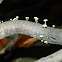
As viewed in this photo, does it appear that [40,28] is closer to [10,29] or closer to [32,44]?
[10,29]

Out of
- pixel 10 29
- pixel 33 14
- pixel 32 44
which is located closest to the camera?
pixel 10 29

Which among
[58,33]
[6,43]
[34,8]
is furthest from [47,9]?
[58,33]

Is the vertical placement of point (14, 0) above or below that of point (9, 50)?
above

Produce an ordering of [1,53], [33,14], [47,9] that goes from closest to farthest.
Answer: [1,53], [33,14], [47,9]

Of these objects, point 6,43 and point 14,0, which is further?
point 14,0

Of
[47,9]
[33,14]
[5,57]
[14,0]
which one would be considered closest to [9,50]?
[5,57]

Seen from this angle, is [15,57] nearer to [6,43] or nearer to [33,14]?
[6,43]

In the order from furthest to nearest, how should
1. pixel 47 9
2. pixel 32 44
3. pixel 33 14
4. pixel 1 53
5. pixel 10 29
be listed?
pixel 47 9 < pixel 33 14 < pixel 32 44 < pixel 1 53 < pixel 10 29

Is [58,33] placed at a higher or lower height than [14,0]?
lower

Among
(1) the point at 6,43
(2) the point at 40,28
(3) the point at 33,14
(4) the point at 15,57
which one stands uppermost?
(2) the point at 40,28

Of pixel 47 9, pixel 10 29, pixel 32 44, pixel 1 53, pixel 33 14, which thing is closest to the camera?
pixel 10 29
